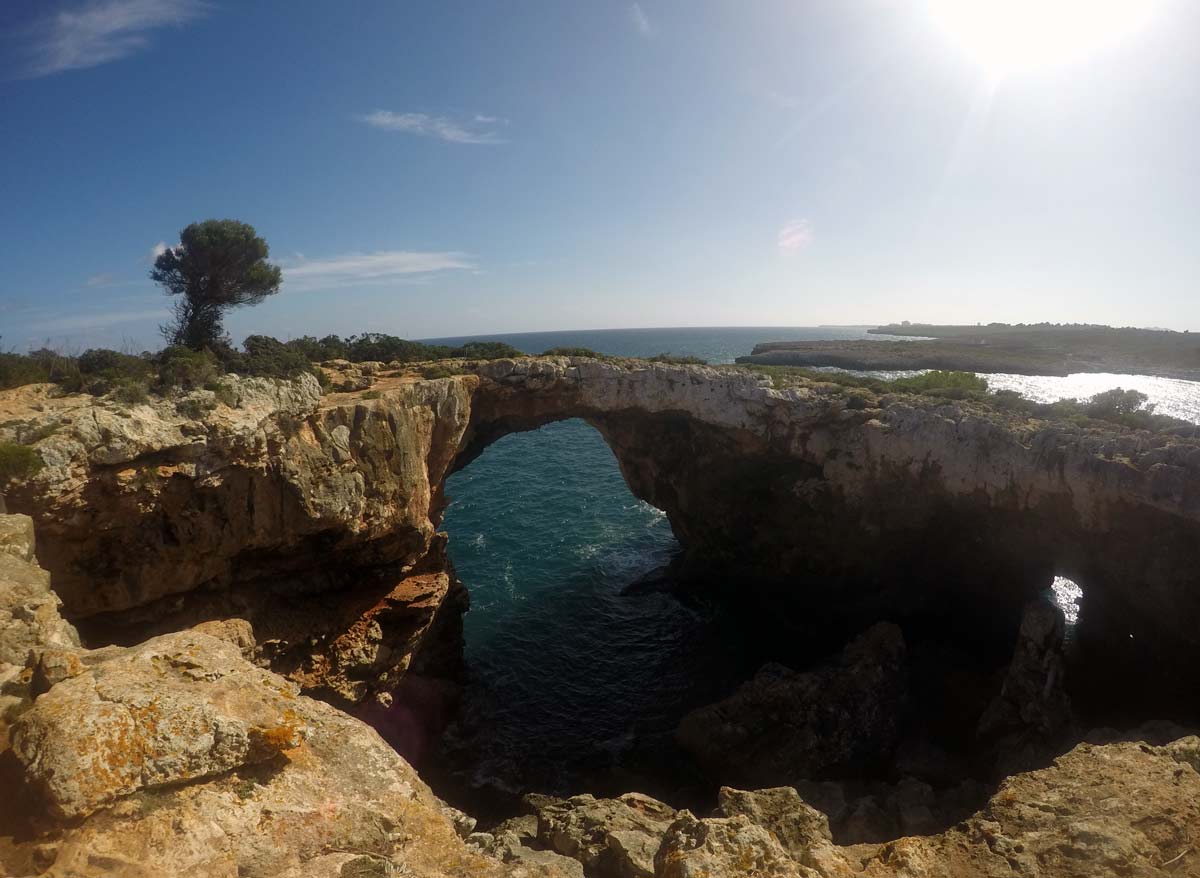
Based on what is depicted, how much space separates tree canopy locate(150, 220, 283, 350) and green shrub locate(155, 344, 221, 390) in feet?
17.8

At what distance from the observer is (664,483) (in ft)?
96.4

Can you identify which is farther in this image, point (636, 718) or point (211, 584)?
point (636, 718)

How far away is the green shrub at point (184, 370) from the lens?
43.3 ft

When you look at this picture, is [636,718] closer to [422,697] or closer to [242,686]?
[422,697]

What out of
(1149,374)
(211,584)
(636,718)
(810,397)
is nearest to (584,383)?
(810,397)

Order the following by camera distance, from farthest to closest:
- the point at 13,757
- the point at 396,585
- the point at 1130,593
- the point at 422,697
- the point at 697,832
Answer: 1. the point at 422,697
2. the point at 396,585
3. the point at 1130,593
4. the point at 697,832
5. the point at 13,757

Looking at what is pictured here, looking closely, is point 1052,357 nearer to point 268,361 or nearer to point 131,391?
point 268,361

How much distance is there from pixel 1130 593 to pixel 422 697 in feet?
76.5

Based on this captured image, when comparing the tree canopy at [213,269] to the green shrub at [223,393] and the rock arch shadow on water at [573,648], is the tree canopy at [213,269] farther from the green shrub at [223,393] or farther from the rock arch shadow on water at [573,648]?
the rock arch shadow on water at [573,648]

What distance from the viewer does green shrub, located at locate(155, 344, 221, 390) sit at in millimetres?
13188

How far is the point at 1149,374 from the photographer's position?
54906 millimetres

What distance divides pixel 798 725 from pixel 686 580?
11.4 metres

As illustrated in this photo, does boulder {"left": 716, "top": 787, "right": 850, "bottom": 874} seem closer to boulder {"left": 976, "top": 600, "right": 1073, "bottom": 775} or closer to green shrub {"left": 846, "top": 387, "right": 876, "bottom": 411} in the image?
boulder {"left": 976, "top": 600, "right": 1073, "bottom": 775}

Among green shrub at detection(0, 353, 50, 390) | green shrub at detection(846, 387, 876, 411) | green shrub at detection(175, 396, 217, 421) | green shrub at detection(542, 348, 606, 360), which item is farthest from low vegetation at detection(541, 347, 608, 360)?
green shrub at detection(0, 353, 50, 390)
